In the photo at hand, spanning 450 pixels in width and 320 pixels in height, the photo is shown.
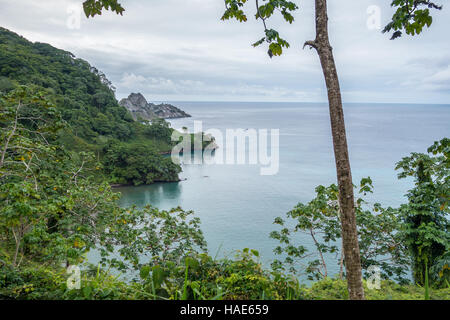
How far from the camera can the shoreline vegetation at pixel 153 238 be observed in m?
2.29

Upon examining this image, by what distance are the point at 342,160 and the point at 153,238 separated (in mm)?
6924

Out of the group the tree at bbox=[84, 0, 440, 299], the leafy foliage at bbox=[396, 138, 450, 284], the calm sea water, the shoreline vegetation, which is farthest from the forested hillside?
the tree at bbox=[84, 0, 440, 299]

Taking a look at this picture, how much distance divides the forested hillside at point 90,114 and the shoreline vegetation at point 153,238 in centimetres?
1533

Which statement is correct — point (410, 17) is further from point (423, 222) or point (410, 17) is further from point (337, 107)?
point (423, 222)

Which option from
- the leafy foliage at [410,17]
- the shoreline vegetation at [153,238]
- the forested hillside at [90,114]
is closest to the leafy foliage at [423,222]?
the shoreline vegetation at [153,238]

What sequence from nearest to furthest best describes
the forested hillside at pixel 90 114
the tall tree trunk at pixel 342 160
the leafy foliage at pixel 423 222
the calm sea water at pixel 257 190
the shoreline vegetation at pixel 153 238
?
the tall tree trunk at pixel 342 160
the shoreline vegetation at pixel 153 238
the leafy foliage at pixel 423 222
the calm sea water at pixel 257 190
the forested hillside at pixel 90 114

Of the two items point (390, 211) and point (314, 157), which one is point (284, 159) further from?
point (390, 211)

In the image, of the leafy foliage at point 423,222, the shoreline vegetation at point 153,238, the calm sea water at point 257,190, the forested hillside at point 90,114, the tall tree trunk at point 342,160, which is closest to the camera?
the tall tree trunk at point 342,160

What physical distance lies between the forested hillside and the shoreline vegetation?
15326 millimetres

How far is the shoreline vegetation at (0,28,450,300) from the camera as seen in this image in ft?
7.50

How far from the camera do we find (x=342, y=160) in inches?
85.0

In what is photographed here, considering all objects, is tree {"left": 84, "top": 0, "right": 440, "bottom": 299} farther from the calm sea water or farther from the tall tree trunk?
the calm sea water

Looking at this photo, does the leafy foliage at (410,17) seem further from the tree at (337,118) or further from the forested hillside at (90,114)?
the forested hillside at (90,114)
